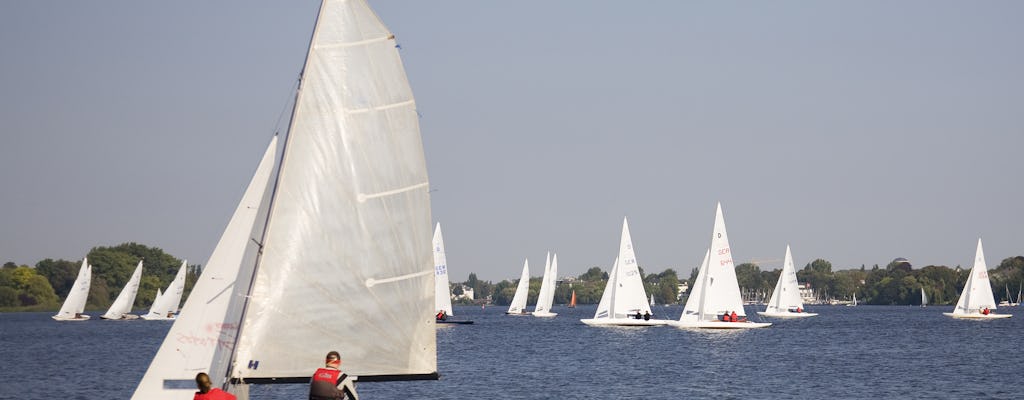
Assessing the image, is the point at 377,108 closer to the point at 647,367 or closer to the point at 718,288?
the point at 647,367

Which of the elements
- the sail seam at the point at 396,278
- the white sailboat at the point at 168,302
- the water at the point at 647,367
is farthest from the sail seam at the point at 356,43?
the white sailboat at the point at 168,302

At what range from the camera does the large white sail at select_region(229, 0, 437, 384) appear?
70.6 feet

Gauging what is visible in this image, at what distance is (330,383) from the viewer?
20641 mm

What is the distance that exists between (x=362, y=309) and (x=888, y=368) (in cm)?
4208

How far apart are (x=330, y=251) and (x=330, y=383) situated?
2587 mm

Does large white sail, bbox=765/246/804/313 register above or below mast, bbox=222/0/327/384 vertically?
above

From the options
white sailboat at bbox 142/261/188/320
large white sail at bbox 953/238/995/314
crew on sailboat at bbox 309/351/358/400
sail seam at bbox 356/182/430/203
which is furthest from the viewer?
white sailboat at bbox 142/261/188/320

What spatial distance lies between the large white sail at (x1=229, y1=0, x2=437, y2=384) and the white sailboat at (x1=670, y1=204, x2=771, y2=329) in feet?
225

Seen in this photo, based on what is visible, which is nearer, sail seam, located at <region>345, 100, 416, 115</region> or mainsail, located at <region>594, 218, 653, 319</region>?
sail seam, located at <region>345, 100, 416, 115</region>

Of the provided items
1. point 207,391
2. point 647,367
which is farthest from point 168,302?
point 207,391

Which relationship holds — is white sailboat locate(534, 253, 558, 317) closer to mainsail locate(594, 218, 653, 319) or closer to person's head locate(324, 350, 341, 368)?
mainsail locate(594, 218, 653, 319)

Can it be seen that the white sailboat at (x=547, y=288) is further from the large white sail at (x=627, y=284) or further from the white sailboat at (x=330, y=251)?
the white sailboat at (x=330, y=251)

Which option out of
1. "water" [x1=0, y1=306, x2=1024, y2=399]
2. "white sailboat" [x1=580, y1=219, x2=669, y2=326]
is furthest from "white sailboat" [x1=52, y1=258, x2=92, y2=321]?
"white sailboat" [x1=580, y1=219, x2=669, y2=326]

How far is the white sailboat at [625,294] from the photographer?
10156 centimetres
